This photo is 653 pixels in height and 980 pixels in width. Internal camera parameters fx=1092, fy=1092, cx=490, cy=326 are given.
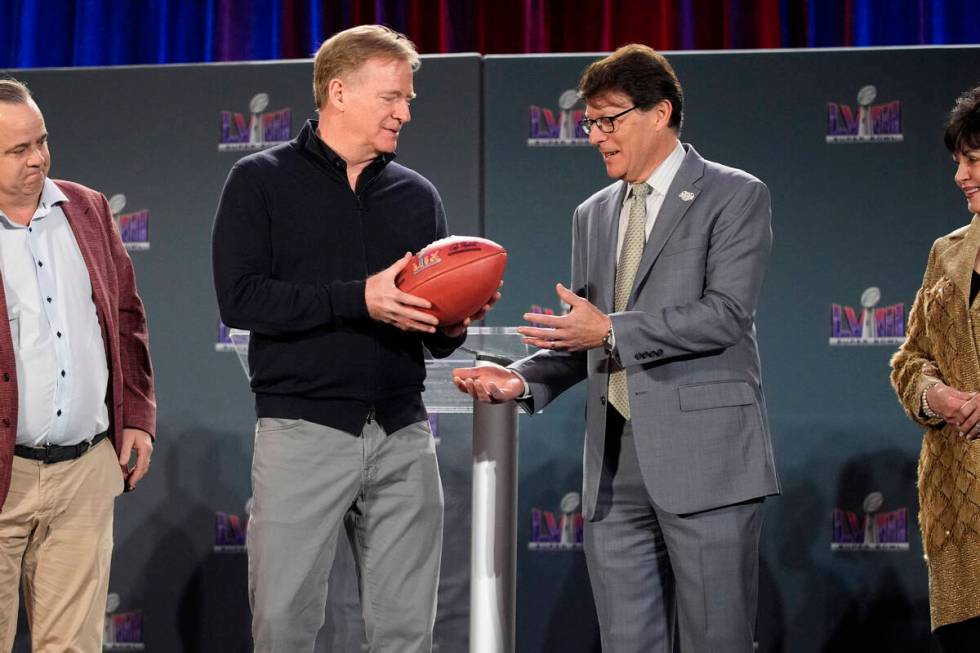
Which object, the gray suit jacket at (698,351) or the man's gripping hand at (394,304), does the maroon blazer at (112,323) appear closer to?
the man's gripping hand at (394,304)

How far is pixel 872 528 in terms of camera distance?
3.69m

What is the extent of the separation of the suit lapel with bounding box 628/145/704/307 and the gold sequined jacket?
66cm

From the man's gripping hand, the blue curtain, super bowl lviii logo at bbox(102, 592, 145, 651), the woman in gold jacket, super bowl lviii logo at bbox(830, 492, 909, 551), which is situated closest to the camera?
the man's gripping hand

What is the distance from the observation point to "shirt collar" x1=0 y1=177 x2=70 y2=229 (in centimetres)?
248

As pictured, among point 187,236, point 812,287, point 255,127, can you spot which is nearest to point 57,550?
point 187,236

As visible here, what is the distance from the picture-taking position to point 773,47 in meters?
4.29

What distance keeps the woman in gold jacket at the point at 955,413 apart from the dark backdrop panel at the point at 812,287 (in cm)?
117

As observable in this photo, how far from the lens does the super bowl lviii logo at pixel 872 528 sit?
368cm

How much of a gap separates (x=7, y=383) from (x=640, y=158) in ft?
4.81

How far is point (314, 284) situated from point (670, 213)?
0.77 metres

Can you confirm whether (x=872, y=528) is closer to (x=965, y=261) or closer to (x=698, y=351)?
(x=965, y=261)

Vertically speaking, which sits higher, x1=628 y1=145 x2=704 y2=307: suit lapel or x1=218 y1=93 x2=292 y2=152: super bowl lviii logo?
x1=218 y1=93 x2=292 y2=152: super bowl lviii logo

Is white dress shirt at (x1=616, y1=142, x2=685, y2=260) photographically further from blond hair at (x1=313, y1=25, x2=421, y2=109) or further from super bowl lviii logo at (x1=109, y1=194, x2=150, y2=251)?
super bowl lviii logo at (x1=109, y1=194, x2=150, y2=251)

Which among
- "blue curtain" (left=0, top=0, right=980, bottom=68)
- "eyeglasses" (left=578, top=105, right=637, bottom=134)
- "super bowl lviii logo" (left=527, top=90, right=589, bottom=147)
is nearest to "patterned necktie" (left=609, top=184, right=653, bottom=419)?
"eyeglasses" (left=578, top=105, right=637, bottom=134)
